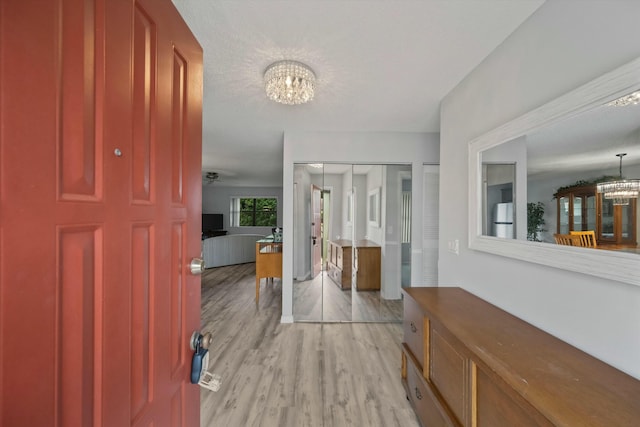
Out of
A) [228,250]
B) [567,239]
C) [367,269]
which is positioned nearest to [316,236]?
[367,269]

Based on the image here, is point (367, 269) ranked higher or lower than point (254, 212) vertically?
lower

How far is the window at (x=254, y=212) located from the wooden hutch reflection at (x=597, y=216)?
25.2 ft

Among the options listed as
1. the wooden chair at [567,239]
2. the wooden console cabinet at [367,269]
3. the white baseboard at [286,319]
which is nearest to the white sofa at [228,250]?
the white baseboard at [286,319]

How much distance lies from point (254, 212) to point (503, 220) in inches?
305

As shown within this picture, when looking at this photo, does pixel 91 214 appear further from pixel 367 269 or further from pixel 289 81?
pixel 367 269

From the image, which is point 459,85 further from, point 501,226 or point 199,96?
point 199,96

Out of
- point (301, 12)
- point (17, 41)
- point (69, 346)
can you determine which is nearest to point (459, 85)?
point (301, 12)

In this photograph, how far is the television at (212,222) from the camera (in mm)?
7801

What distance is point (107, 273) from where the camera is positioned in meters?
0.51

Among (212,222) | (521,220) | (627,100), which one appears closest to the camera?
(627,100)

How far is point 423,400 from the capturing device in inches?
61.0

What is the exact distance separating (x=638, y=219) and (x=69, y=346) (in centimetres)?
156

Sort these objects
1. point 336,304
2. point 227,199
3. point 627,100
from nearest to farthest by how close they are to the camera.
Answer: point 627,100 < point 336,304 < point 227,199

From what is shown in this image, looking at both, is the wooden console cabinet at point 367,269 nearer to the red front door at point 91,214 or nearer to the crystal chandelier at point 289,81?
the crystal chandelier at point 289,81
